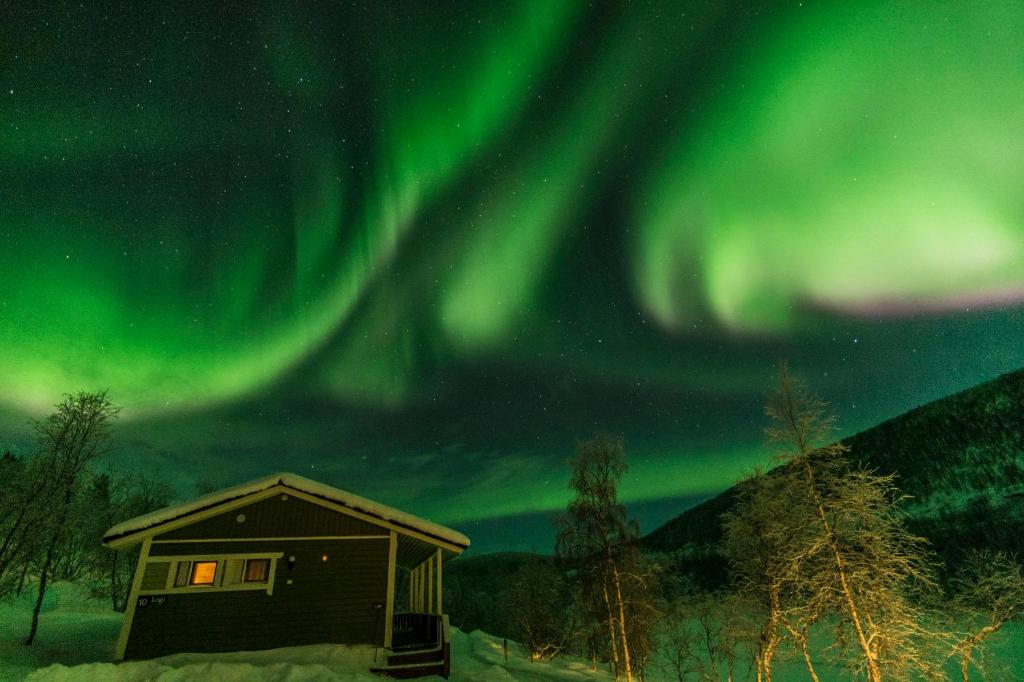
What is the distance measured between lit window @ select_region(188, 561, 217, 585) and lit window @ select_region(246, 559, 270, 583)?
83 cm

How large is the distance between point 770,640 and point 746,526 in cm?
426

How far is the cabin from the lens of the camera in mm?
12727

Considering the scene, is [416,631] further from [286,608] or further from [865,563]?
[865,563]

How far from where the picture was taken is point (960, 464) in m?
71.9

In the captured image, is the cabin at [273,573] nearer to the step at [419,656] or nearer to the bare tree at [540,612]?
the step at [419,656]

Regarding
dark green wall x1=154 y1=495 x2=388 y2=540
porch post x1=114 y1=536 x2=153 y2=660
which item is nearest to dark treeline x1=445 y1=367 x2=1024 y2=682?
dark green wall x1=154 y1=495 x2=388 y2=540

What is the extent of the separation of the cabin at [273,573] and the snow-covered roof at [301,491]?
3 centimetres

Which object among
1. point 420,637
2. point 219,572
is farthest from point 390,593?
point 219,572

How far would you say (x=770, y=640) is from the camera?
19.0m

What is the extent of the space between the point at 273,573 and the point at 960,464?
9425cm

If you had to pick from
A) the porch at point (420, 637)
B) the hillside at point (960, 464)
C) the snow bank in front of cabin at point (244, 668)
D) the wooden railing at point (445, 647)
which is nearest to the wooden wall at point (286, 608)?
the snow bank in front of cabin at point (244, 668)

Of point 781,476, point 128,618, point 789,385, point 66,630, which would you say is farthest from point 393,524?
point 66,630

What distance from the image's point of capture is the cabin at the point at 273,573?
12727 mm

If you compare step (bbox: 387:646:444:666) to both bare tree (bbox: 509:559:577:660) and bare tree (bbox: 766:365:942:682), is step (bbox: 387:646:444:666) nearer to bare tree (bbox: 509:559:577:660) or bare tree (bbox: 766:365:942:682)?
bare tree (bbox: 766:365:942:682)
